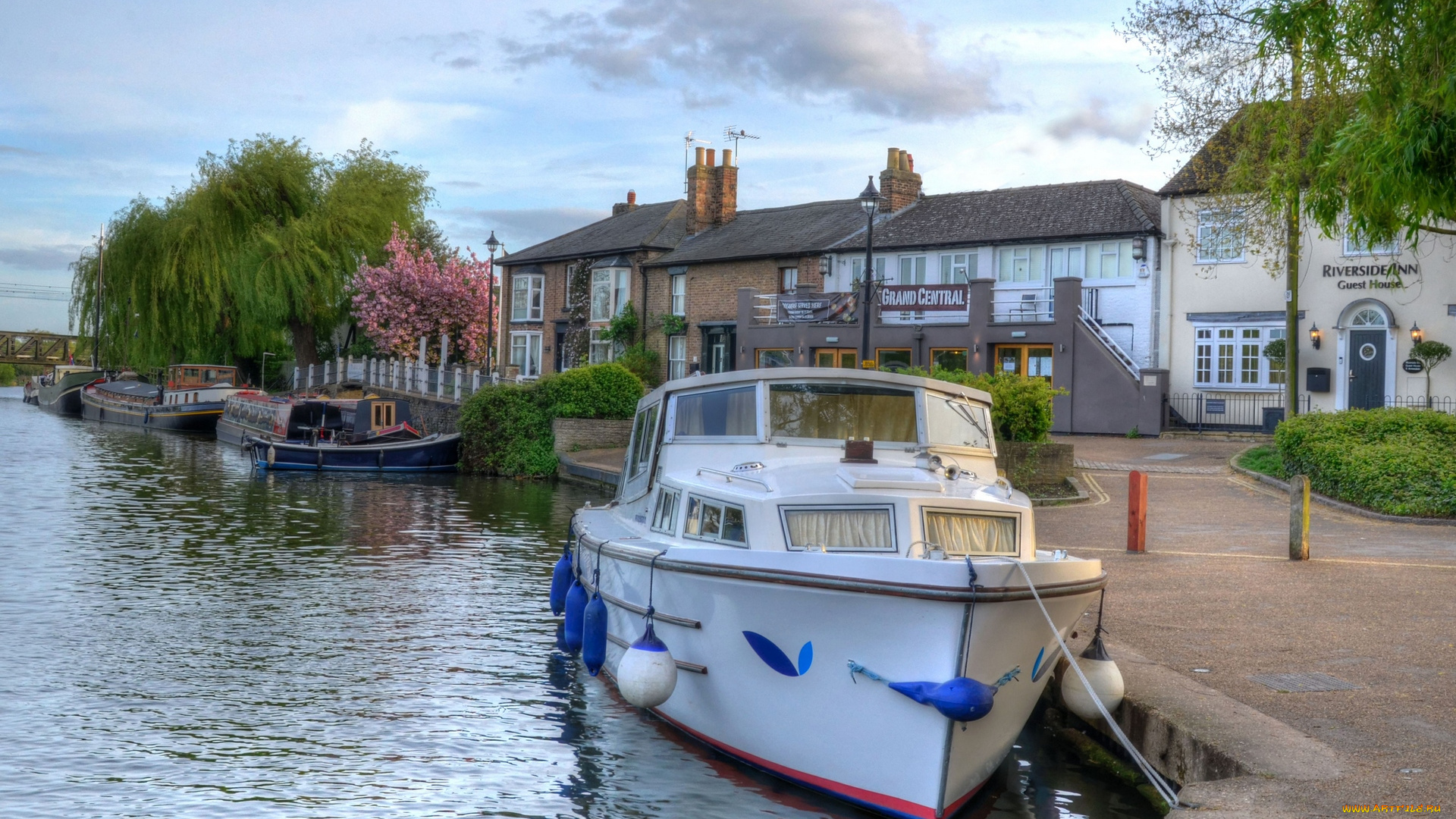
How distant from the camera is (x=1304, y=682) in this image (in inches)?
324

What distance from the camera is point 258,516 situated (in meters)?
21.9

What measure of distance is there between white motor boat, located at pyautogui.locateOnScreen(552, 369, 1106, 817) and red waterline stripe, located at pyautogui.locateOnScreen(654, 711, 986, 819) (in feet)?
0.05

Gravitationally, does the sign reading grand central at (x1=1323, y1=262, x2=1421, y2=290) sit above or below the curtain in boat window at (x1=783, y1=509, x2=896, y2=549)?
above

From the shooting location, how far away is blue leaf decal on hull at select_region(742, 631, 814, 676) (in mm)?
7266

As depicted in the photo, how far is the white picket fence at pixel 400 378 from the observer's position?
38219 mm

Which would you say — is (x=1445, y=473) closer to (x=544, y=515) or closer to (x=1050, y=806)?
(x=1050, y=806)

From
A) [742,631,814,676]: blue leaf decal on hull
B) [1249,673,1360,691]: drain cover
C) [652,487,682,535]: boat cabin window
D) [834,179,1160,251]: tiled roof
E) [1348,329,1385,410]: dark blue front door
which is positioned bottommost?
[1249,673,1360,691]: drain cover

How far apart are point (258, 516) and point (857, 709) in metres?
17.4

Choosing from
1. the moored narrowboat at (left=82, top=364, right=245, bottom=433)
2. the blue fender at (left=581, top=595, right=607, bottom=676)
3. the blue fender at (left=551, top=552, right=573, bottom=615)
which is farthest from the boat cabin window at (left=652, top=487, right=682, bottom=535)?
the moored narrowboat at (left=82, top=364, right=245, bottom=433)

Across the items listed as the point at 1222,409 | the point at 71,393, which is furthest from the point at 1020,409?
the point at 71,393

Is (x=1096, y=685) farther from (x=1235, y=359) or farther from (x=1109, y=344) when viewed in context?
(x=1235, y=359)

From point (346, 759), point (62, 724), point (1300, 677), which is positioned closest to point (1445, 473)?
point (1300, 677)

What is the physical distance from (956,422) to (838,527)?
245cm

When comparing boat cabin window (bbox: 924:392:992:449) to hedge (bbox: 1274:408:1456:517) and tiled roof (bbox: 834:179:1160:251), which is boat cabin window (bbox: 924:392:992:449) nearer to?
hedge (bbox: 1274:408:1456:517)
